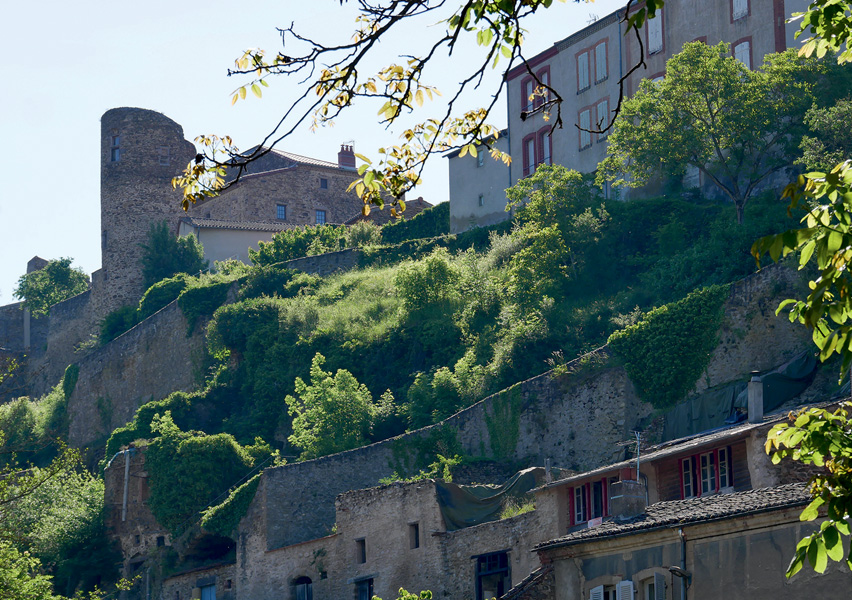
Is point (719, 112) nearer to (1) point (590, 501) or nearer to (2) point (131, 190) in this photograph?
(1) point (590, 501)

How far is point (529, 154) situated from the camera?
51156 mm

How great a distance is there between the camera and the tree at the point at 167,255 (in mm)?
62406

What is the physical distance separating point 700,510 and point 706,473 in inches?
162

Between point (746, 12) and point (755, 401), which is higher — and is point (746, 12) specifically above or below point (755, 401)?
above

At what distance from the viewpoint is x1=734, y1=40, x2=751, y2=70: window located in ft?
142

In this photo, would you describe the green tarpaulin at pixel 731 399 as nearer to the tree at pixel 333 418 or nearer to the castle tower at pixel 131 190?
the tree at pixel 333 418

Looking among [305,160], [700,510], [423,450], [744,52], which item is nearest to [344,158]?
[305,160]

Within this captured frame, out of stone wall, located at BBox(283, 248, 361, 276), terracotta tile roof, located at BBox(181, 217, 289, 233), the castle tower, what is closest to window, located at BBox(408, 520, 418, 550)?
stone wall, located at BBox(283, 248, 361, 276)

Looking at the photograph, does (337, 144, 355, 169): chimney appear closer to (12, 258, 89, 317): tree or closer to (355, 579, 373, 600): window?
(12, 258, 89, 317): tree

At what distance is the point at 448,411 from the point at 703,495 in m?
14.7

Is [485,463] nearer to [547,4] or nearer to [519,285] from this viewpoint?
[519,285]

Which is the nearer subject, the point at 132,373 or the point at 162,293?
the point at 132,373

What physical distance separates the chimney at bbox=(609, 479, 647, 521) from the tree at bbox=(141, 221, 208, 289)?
135 feet

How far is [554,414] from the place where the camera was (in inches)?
1375
